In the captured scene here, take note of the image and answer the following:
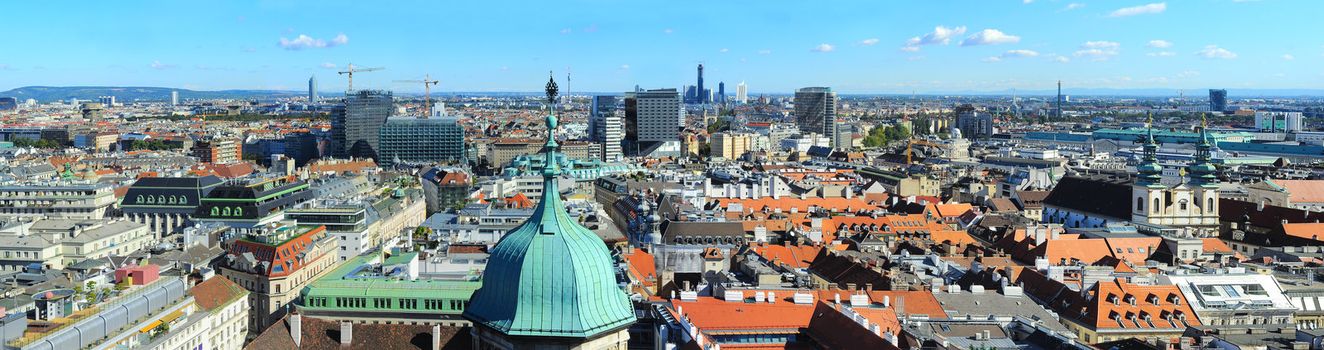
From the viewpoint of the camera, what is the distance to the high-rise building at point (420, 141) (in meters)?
186

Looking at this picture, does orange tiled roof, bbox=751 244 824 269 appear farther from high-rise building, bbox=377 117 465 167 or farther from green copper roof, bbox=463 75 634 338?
high-rise building, bbox=377 117 465 167

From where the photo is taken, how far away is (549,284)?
19.9m

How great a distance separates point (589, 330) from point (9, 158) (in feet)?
563

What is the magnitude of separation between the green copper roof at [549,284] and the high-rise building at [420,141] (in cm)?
16637

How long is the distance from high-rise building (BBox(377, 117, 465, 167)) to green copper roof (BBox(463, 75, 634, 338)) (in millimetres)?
166370

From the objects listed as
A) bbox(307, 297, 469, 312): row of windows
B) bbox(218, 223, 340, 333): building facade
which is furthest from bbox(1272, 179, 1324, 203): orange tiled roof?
bbox(307, 297, 469, 312): row of windows


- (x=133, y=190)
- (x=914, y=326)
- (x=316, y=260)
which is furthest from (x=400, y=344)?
(x=133, y=190)

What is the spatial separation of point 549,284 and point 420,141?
170643mm

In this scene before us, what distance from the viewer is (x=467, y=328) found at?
1754 inches

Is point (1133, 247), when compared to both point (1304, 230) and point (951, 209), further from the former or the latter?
point (951, 209)

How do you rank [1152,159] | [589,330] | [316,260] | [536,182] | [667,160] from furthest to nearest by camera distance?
[667,160], [536,182], [1152,159], [316,260], [589,330]

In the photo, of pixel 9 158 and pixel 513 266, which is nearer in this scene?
pixel 513 266

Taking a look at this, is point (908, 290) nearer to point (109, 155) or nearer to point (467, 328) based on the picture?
point (467, 328)

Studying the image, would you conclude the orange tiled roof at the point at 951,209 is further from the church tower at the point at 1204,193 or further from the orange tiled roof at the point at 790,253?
the orange tiled roof at the point at 790,253
